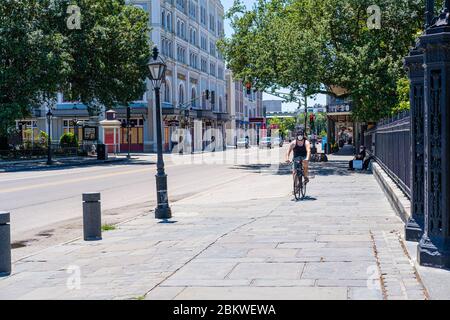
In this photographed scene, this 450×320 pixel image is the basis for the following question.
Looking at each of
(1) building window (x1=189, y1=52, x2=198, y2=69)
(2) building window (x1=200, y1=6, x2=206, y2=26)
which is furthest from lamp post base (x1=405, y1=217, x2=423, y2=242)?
(2) building window (x1=200, y1=6, x2=206, y2=26)

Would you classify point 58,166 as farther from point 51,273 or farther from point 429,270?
point 429,270

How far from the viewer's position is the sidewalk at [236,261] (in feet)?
20.3

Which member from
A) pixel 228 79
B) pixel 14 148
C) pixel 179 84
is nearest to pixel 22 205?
pixel 14 148

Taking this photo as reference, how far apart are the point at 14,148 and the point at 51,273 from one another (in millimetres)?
40492

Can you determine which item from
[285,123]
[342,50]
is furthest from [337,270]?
[285,123]

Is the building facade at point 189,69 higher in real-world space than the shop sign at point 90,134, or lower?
higher

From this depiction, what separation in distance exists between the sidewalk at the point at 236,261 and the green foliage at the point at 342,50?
55.1ft

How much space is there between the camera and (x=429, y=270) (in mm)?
6641

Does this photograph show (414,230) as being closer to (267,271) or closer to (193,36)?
(267,271)

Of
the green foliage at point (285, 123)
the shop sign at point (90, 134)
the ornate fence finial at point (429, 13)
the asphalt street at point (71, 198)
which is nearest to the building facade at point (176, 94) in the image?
the shop sign at point (90, 134)

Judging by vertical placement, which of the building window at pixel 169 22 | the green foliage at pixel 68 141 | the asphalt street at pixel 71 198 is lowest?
the asphalt street at pixel 71 198

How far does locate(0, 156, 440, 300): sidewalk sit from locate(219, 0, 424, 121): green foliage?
55.1ft

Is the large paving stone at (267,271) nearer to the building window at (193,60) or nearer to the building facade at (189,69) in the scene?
the building facade at (189,69)

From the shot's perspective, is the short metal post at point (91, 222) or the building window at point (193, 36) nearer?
the short metal post at point (91, 222)
